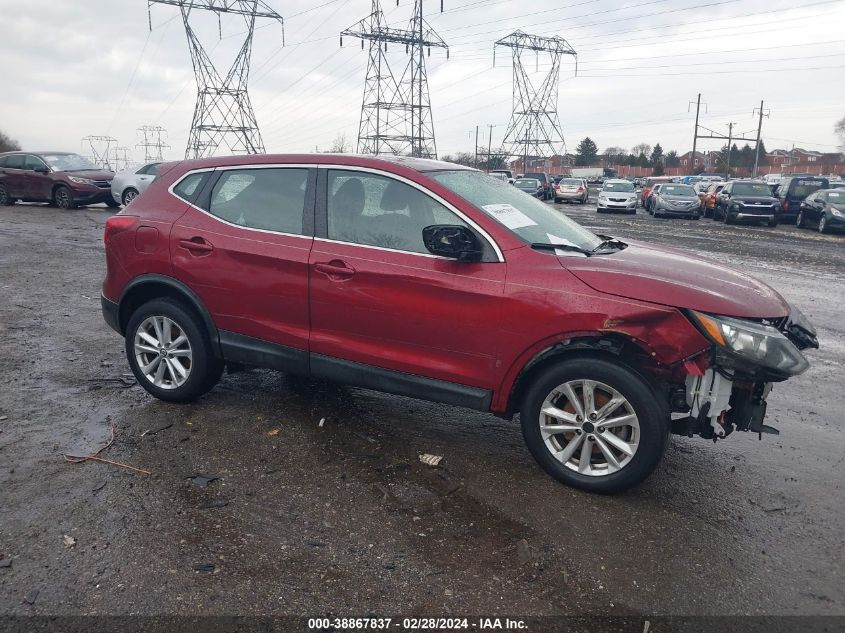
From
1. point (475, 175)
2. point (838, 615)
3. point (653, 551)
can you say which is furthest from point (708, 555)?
point (475, 175)

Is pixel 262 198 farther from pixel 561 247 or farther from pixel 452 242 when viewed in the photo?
pixel 561 247

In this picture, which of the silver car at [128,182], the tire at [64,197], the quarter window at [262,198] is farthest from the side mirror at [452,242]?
the tire at [64,197]

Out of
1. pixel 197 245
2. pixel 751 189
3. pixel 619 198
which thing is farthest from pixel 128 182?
pixel 751 189

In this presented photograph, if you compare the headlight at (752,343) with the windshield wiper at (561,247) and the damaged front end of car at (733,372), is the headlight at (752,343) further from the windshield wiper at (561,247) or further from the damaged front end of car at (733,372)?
the windshield wiper at (561,247)

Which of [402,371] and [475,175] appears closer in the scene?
[402,371]

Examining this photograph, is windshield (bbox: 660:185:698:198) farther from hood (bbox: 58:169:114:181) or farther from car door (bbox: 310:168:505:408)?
car door (bbox: 310:168:505:408)

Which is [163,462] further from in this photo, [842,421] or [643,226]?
[643,226]

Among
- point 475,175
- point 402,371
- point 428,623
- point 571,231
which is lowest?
point 428,623

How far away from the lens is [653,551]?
318cm

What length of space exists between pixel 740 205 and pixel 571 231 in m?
22.5

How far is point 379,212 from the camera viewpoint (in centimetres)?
420

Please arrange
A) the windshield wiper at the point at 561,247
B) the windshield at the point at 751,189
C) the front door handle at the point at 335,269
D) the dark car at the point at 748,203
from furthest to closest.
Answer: the windshield at the point at 751,189
the dark car at the point at 748,203
the front door handle at the point at 335,269
the windshield wiper at the point at 561,247

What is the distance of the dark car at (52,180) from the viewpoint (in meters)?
20.4

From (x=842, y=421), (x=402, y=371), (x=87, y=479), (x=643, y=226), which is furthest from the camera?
(x=643, y=226)
